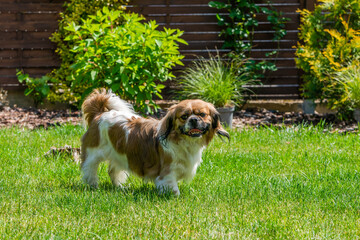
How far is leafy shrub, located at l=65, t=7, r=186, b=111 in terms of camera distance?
6578 mm

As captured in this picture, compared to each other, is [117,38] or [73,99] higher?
[117,38]

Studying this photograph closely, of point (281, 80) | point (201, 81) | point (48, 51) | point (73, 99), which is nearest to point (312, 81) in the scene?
point (281, 80)

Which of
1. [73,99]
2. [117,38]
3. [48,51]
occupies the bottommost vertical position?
[73,99]

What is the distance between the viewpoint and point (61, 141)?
6352 millimetres

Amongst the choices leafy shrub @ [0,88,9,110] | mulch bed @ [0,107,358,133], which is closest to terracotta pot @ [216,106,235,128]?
mulch bed @ [0,107,358,133]

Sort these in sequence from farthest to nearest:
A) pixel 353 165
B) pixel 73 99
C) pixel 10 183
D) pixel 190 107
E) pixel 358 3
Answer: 1. pixel 73 99
2. pixel 358 3
3. pixel 353 165
4. pixel 10 183
5. pixel 190 107

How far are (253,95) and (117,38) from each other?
11.1 ft

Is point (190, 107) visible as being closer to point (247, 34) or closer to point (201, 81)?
point (201, 81)

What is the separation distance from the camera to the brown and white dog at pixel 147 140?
413 centimetres

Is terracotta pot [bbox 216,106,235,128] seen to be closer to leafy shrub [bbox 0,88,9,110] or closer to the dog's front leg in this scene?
the dog's front leg

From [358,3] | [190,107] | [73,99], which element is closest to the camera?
[190,107]

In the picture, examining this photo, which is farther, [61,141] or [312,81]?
[312,81]

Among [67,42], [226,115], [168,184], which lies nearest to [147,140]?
[168,184]

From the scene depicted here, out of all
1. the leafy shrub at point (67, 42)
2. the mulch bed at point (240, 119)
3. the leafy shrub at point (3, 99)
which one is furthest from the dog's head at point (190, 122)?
the leafy shrub at point (3, 99)
